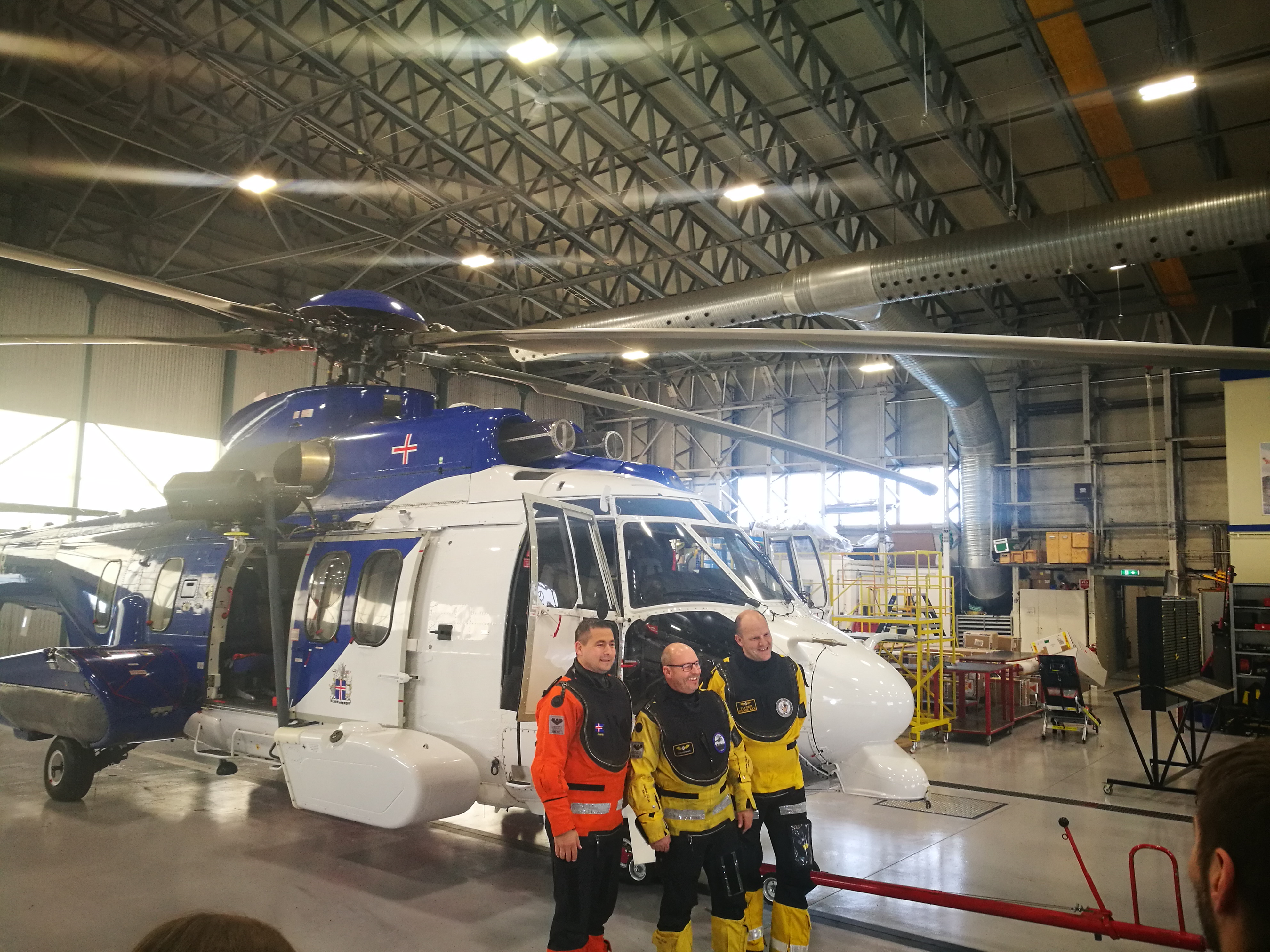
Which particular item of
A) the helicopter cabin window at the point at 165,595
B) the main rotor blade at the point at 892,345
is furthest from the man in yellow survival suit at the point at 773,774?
the helicopter cabin window at the point at 165,595

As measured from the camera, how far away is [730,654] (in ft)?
17.2

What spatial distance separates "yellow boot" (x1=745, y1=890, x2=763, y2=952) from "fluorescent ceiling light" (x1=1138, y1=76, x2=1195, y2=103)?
32.3ft

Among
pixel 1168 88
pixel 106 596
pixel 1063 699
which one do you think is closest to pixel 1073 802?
pixel 1063 699

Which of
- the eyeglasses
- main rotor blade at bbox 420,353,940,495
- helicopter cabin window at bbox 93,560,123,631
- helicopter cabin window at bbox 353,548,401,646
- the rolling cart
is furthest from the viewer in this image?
the rolling cart

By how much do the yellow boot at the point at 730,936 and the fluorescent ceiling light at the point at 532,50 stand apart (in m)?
9.39

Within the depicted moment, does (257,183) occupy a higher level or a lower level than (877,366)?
higher

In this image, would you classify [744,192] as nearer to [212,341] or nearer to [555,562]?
[212,341]

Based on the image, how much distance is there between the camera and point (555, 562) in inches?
217

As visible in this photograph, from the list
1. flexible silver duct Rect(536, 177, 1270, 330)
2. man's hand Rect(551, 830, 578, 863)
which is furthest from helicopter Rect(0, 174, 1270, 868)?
flexible silver duct Rect(536, 177, 1270, 330)

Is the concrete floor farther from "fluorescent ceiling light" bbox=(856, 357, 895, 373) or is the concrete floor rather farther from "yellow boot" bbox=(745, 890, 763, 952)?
"fluorescent ceiling light" bbox=(856, 357, 895, 373)

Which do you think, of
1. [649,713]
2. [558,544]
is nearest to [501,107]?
[558,544]

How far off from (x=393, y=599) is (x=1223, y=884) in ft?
18.0

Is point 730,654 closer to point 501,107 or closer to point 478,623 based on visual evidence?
point 478,623

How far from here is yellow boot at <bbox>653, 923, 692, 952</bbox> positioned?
3.79 metres
